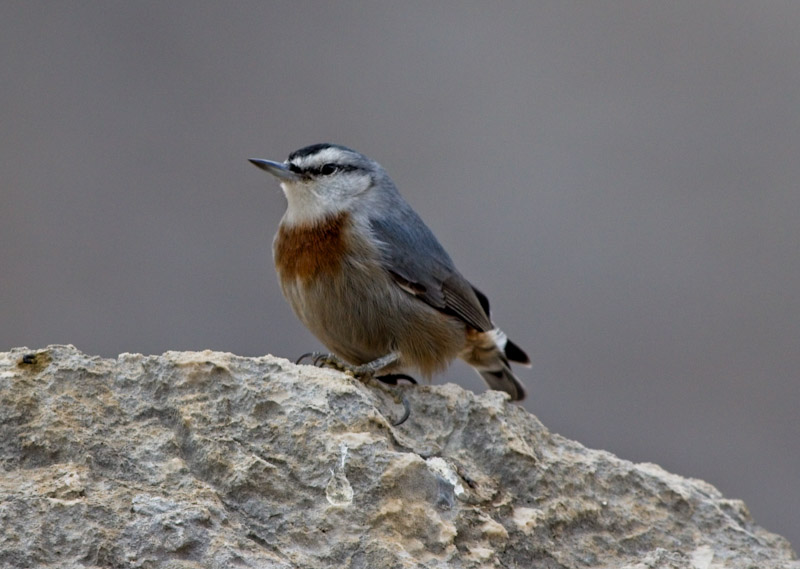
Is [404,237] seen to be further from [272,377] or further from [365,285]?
[272,377]

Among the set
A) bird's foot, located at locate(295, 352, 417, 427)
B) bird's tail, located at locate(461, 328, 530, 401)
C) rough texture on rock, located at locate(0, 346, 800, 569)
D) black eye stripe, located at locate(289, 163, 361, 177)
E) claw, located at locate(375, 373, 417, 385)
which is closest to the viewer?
rough texture on rock, located at locate(0, 346, 800, 569)

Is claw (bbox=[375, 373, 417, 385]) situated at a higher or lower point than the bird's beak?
lower

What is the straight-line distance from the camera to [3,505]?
2457mm

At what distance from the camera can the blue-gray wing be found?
15.1ft

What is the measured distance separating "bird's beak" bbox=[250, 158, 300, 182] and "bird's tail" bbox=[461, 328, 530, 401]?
1.23m

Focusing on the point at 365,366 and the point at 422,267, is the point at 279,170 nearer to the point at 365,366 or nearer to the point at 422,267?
the point at 422,267

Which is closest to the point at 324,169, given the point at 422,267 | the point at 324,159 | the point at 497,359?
the point at 324,159

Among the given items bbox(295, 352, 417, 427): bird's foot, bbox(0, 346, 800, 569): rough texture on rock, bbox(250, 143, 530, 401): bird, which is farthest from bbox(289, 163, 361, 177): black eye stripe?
bbox(0, 346, 800, 569): rough texture on rock

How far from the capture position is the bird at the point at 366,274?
4457mm

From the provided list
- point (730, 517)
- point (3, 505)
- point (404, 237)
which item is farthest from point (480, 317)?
point (3, 505)

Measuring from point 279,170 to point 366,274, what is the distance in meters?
0.76

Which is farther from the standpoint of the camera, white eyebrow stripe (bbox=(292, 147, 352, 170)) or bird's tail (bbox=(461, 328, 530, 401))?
bird's tail (bbox=(461, 328, 530, 401))

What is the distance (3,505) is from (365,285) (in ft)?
7.32

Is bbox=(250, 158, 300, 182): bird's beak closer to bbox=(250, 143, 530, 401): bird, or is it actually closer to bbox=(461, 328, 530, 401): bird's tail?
bbox=(250, 143, 530, 401): bird
